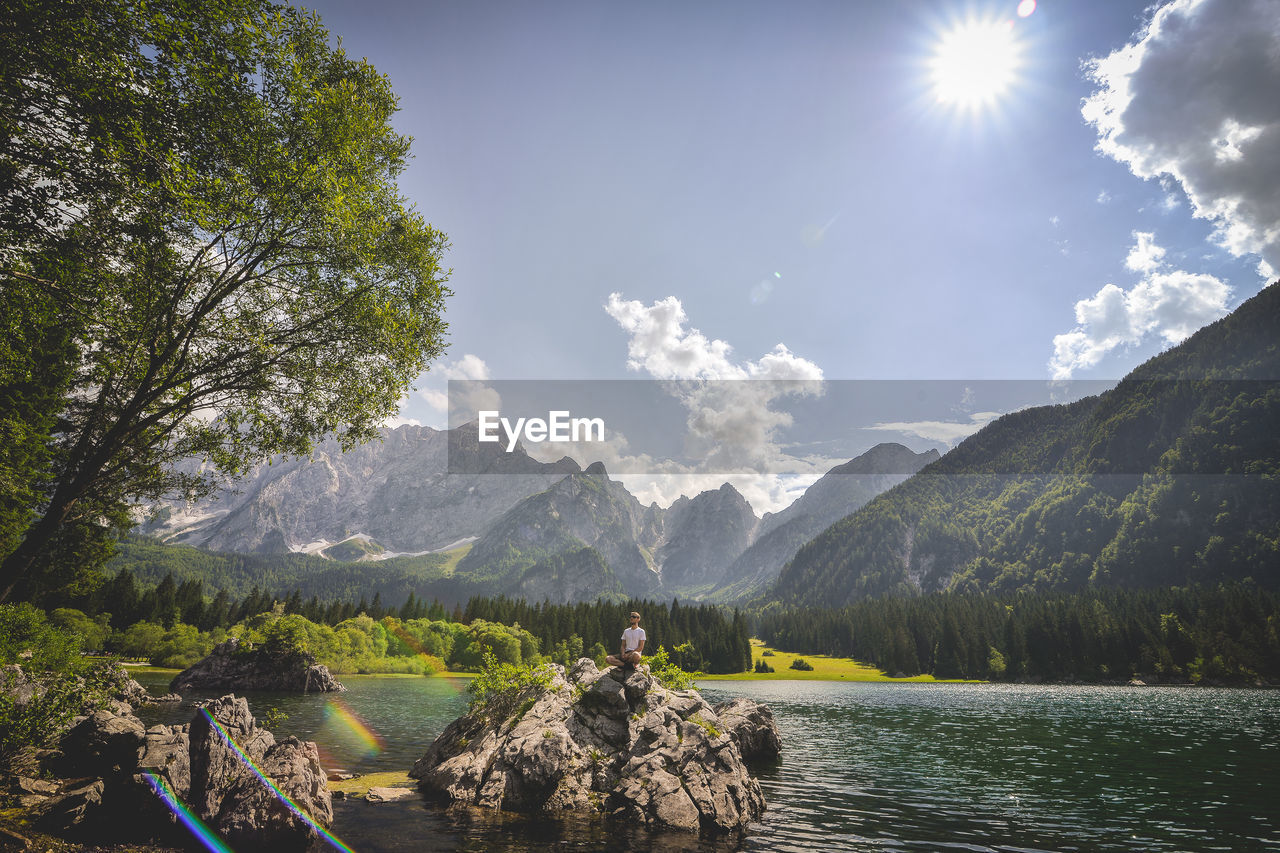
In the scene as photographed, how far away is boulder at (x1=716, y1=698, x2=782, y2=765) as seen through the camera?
39.1 meters

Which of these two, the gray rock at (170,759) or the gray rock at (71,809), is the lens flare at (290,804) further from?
the gray rock at (71,809)

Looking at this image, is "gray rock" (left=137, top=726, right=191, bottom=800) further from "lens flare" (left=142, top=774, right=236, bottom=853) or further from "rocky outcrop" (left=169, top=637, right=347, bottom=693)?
"rocky outcrop" (left=169, top=637, right=347, bottom=693)

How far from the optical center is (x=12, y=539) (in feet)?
122

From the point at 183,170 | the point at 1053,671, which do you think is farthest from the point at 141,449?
the point at 1053,671

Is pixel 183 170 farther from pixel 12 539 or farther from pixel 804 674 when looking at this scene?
pixel 804 674

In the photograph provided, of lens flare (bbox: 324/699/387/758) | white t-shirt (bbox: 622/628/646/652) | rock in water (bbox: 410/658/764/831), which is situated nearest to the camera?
rock in water (bbox: 410/658/764/831)

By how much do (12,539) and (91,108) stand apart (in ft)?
143

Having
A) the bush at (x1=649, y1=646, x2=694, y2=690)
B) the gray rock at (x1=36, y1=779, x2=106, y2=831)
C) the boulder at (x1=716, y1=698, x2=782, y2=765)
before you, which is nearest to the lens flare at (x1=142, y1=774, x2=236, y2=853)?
the gray rock at (x1=36, y1=779, x2=106, y2=831)

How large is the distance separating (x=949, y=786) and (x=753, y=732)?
43.5ft

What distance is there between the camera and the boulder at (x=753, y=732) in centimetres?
3906

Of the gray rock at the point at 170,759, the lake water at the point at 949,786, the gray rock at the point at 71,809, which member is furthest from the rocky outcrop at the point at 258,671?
the gray rock at the point at 71,809

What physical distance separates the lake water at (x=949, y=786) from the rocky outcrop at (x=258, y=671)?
29587mm

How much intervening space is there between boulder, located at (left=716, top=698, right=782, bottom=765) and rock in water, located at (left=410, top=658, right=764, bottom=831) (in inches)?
540

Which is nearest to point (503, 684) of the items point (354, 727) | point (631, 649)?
point (631, 649)
